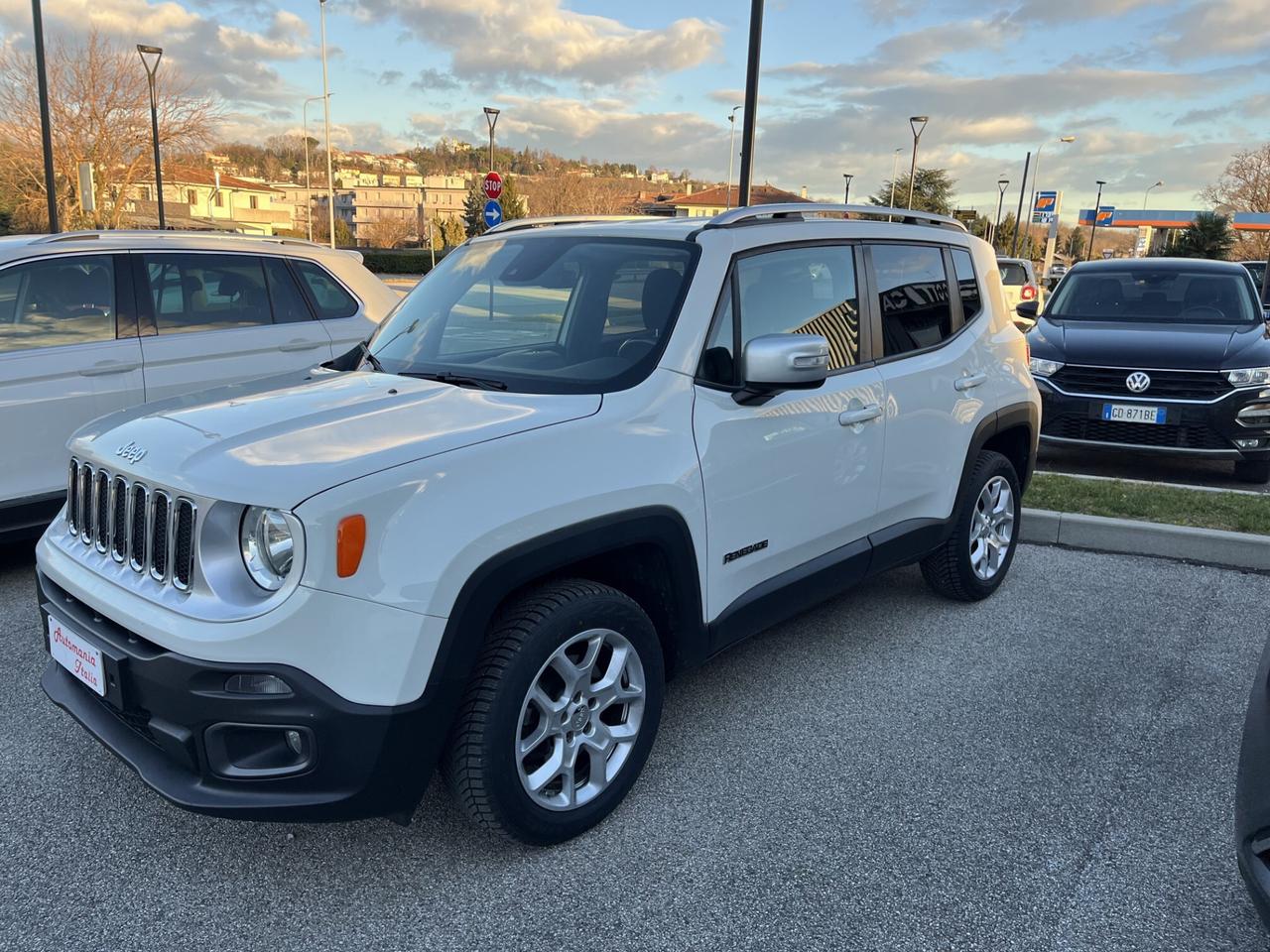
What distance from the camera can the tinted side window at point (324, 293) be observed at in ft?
19.5

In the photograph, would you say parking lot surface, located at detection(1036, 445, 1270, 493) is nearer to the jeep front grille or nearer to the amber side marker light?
the amber side marker light

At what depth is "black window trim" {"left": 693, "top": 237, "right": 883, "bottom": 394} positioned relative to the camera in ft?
10.1

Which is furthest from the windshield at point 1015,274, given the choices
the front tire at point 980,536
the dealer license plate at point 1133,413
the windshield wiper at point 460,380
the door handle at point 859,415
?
the windshield wiper at point 460,380

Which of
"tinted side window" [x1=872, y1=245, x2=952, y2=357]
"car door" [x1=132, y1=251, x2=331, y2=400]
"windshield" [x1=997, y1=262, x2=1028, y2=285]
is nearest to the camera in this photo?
"tinted side window" [x1=872, y1=245, x2=952, y2=357]

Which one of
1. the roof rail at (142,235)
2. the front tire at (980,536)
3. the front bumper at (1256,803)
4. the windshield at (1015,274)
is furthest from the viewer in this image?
the windshield at (1015,274)

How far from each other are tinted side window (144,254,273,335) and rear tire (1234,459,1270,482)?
23.3 ft

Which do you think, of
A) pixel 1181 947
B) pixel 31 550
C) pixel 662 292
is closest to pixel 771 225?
pixel 662 292

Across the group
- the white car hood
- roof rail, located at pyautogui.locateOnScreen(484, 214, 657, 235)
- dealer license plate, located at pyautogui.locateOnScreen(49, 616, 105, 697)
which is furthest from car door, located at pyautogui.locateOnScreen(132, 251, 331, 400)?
dealer license plate, located at pyautogui.locateOnScreen(49, 616, 105, 697)

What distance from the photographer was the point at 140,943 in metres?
2.35

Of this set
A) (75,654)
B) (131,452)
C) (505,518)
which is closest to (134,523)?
(131,452)

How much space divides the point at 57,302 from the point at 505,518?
3.78 metres

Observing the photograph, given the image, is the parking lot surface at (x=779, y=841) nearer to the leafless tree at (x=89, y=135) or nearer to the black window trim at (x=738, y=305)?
the black window trim at (x=738, y=305)

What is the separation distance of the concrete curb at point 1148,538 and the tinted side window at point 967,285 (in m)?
1.76

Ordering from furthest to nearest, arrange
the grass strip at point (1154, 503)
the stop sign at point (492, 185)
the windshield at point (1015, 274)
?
the stop sign at point (492, 185), the windshield at point (1015, 274), the grass strip at point (1154, 503)
